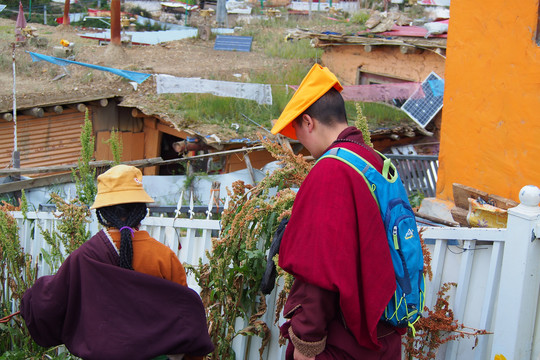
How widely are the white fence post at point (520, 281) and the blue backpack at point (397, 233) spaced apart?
77 cm

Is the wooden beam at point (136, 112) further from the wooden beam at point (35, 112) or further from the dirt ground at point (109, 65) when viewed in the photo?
the wooden beam at point (35, 112)

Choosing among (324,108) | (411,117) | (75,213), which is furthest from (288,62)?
(324,108)

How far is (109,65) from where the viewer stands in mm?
16156

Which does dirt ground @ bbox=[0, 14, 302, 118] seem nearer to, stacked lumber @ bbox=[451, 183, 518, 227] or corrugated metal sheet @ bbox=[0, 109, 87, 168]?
corrugated metal sheet @ bbox=[0, 109, 87, 168]

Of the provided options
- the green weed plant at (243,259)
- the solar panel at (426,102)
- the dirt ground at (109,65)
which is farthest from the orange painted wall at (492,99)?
the dirt ground at (109,65)

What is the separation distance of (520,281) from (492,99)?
2.84 metres

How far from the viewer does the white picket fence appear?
269 cm

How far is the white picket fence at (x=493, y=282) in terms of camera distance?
2688mm

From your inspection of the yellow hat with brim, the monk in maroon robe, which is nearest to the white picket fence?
the monk in maroon robe

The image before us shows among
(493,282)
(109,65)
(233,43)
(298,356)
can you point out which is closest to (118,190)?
(298,356)

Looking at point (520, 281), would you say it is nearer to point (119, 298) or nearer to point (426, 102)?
point (119, 298)

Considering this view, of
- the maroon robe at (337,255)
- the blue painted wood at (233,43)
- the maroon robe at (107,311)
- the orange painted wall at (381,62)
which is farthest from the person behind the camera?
the blue painted wood at (233,43)

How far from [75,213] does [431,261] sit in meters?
2.28

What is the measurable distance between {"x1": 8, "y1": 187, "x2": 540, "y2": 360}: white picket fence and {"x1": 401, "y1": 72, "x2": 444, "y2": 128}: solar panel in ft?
33.1
